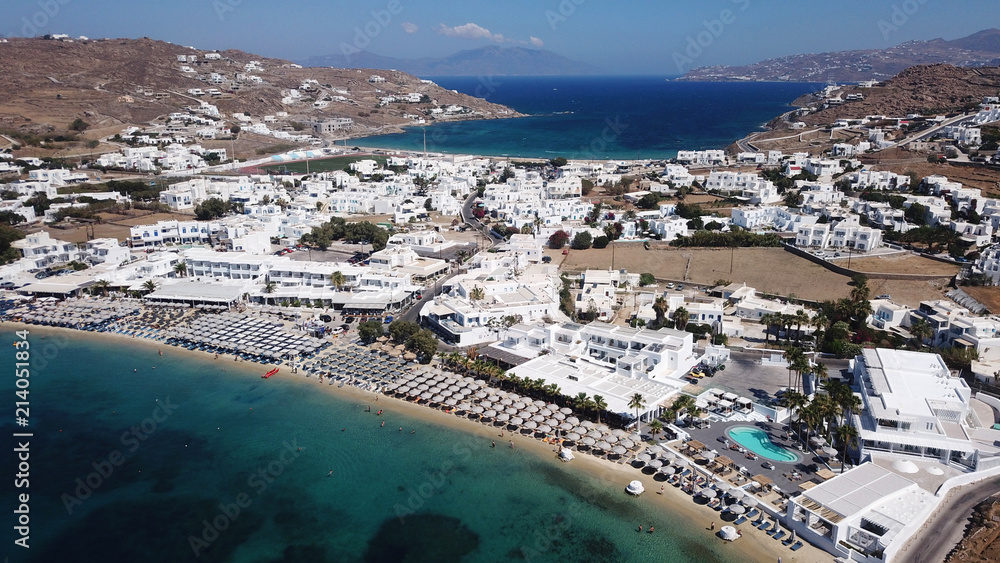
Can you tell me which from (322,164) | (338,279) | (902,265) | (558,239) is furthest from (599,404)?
(322,164)

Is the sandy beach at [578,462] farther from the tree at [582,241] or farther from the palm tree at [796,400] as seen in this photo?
the tree at [582,241]

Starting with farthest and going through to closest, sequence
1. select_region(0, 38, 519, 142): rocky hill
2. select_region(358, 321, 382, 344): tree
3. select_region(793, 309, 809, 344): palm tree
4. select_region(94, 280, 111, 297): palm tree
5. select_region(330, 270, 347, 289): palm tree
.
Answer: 1. select_region(0, 38, 519, 142): rocky hill
2. select_region(94, 280, 111, 297): palm tree
3. select_region(330, 270, 347, 289): palm tree
4. select_region(358, 321, 382, 344): tree
5. select_region(793, 309, 809, 344): palm tree

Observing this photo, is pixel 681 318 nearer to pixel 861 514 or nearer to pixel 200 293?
pixel 861 514

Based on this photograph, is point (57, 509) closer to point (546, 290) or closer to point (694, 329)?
point (546, 290)

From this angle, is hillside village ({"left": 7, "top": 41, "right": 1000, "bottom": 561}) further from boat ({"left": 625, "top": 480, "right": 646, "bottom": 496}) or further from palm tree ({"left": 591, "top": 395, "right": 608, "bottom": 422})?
boat ({"left": 625, "top": 480, "right": 646, "bottom": 496})

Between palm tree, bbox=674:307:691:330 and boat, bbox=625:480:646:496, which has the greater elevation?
palm tree, bbox=674:307:691:330

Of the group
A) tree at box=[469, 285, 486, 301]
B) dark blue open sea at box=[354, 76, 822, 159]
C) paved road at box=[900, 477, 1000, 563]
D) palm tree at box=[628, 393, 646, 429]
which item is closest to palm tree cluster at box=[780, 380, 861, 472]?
paved road at box=[900, 477, 1000, 563]

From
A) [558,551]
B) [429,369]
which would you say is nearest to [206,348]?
[429,369]
